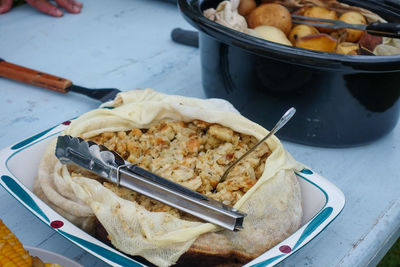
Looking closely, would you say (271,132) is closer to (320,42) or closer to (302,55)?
(302,55)

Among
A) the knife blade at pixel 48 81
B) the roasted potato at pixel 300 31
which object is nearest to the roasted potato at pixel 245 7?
the roasted potato at pixel 300 31

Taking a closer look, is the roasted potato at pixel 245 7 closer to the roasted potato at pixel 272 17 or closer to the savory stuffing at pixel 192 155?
the roasted potato at pixel 272 17

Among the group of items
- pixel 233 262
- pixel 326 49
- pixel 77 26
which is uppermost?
pixel 326 49

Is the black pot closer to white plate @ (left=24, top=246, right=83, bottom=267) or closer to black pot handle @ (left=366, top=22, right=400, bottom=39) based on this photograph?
black pot handle @ (left=366, top=22, right=400, bottom=39)

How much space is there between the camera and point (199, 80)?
126cm

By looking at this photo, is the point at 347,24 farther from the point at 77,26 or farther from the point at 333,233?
the point at 77,26

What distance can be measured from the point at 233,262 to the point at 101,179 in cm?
24

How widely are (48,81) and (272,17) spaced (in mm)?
594

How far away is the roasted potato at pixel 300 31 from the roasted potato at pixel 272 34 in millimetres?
27

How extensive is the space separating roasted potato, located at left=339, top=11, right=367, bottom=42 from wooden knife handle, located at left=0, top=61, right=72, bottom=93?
0.71 m

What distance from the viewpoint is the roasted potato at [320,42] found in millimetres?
1003

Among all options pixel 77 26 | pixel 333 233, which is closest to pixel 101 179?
pixel 333 233

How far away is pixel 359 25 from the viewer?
104 cm

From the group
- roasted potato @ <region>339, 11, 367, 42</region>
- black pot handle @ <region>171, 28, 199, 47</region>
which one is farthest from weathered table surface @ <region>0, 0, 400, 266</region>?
roasted potato @ <region>339, 11, 367, 42</region>
